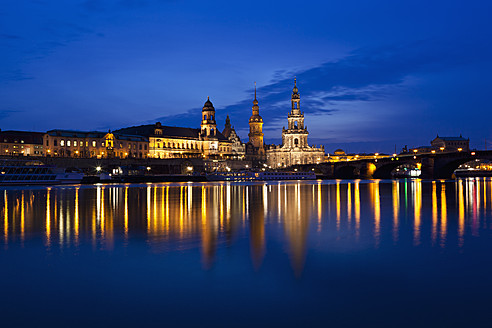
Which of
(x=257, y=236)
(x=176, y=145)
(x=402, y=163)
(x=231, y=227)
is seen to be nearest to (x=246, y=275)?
(x=257, y=236)

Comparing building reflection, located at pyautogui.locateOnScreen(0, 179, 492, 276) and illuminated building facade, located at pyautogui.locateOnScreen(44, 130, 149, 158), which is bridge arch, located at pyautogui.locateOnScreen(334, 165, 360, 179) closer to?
illuminated building facade, located at pyautogui.locateOnScreen(44, 130, 149, 158)

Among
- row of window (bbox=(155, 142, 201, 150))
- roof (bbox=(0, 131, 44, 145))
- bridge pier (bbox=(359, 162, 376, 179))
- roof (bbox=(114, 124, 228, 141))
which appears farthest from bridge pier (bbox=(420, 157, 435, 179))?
roof (bbox=(0, 131, 44, 145))

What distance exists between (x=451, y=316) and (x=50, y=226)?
19.8 metres

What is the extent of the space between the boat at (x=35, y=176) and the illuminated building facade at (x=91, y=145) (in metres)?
45.2

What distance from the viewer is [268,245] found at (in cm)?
1716

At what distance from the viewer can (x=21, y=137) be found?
443 ft

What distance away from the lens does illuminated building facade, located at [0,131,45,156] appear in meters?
130

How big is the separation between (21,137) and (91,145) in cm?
2014

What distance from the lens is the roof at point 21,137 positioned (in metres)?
131

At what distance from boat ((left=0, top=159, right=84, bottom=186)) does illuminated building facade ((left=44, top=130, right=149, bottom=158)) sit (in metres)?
45.2

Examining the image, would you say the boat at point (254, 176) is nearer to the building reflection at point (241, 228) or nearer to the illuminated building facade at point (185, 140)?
the illuminated building facade at point (185, 140)

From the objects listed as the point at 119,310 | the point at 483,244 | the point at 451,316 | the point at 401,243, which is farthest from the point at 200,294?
the point at 483,244

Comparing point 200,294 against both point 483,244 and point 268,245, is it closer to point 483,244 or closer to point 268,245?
point 268,245

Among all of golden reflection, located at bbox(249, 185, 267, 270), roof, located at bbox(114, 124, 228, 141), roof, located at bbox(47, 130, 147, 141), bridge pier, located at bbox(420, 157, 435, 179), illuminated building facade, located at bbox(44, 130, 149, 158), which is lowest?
golden reflection, located at bbox(249, 185, 267, 270)
